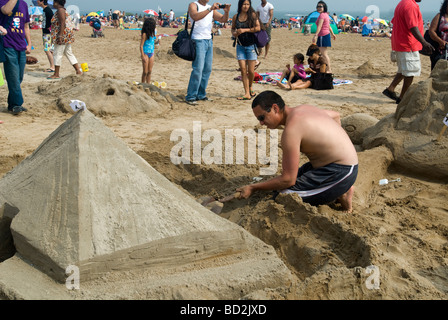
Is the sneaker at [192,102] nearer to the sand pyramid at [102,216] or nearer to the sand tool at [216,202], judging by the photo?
the sand tool at [216,202]

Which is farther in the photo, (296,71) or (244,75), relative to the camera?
(296,71)

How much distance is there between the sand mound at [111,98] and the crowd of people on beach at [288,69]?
2.10 feet

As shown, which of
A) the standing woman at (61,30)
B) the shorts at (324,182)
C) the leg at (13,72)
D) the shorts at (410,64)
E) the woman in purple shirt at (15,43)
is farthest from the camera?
the standing woman at (61,30)

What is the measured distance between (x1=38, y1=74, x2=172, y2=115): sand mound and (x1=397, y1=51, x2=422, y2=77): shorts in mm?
3766

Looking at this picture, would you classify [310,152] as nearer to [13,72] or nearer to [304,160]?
[304,160]

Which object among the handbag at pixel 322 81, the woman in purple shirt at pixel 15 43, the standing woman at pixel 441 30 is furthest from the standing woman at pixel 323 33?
the woman in purple shirt at pixel 15 43

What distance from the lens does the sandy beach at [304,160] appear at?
259cm

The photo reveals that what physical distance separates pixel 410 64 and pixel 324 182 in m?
4.23

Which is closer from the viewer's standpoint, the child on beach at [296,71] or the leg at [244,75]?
the leg at [244,75]

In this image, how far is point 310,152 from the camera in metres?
3.35

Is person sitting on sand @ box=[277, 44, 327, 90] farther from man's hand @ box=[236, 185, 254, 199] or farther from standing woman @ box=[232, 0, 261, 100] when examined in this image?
man's hand @ box=[236, 185, 254, 199]

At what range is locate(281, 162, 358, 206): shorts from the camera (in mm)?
3350

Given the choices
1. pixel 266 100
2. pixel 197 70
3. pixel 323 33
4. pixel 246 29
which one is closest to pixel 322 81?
pixel 323 33

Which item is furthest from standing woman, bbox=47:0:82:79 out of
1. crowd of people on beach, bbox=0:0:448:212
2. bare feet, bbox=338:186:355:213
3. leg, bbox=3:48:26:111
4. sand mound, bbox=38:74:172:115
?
bare feet, bbox=338:186:355:213
